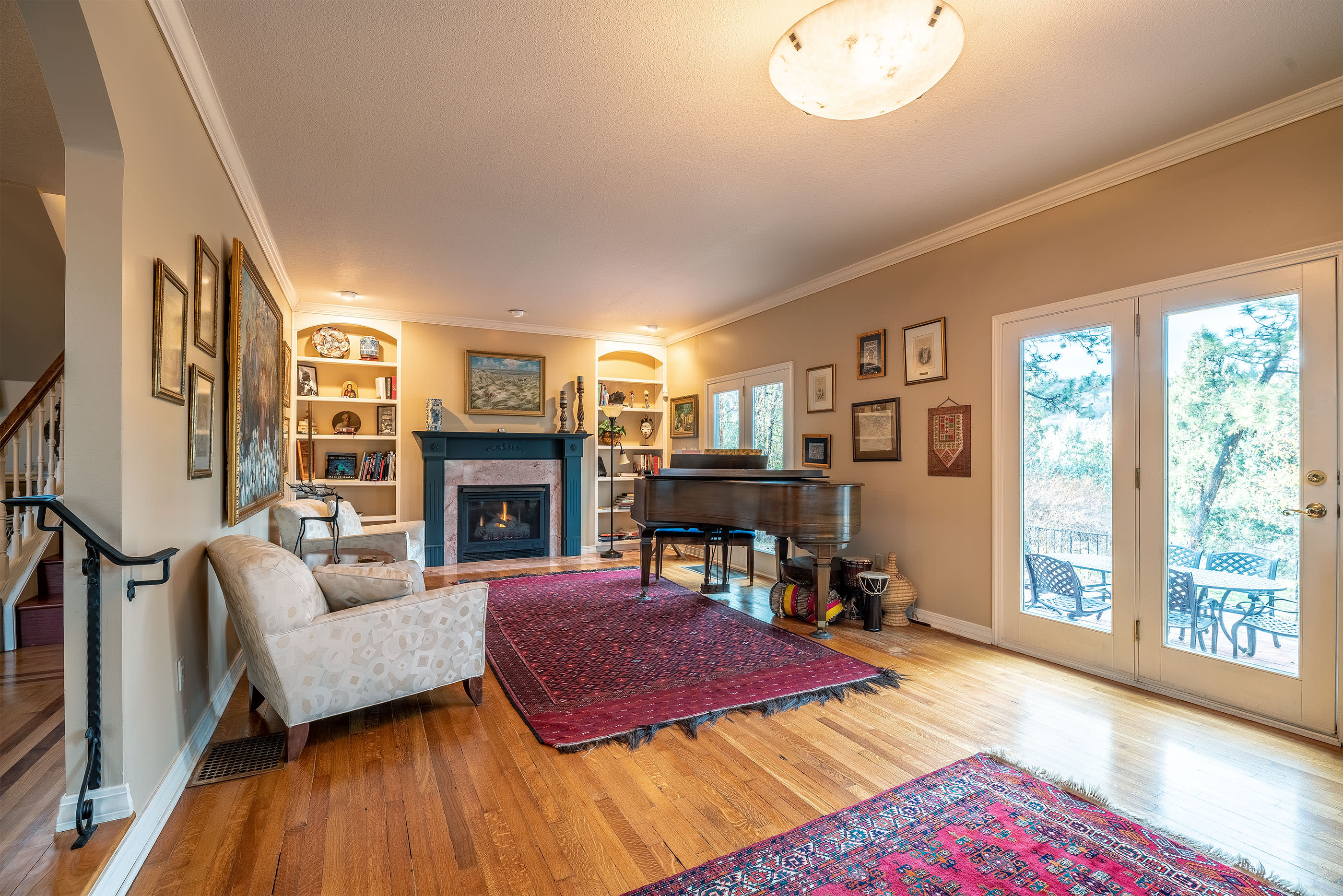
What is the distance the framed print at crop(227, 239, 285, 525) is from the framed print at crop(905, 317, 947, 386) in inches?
155

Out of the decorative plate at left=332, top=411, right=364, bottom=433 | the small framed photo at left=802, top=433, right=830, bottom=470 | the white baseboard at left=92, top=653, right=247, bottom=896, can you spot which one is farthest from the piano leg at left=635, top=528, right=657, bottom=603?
the decorative plate at left=332, top=411, right=364, bottom=433

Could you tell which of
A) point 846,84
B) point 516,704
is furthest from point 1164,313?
point 516,704

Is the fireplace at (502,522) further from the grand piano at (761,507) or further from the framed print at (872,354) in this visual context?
the framed print at (872,354)

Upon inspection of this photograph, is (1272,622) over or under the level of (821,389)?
under

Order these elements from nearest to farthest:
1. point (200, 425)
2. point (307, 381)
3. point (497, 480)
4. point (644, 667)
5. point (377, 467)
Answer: point (200, 425) → point (644, 667) → point (307, 381) → point (377, 467) → point (497, 480)

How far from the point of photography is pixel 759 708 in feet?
8.85

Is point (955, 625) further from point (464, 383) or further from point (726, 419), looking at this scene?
point (464, 383)

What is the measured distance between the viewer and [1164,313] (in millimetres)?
2875

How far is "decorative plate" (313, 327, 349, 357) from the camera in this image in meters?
5.95

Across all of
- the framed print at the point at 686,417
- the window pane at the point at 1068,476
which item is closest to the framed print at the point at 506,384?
the framed print at the point at 686,417

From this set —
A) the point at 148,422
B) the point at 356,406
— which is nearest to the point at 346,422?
the point at 356,406

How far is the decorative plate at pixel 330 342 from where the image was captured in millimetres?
5953

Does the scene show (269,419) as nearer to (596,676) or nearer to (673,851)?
(596,676)

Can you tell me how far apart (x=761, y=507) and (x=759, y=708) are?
1391 millimetres
